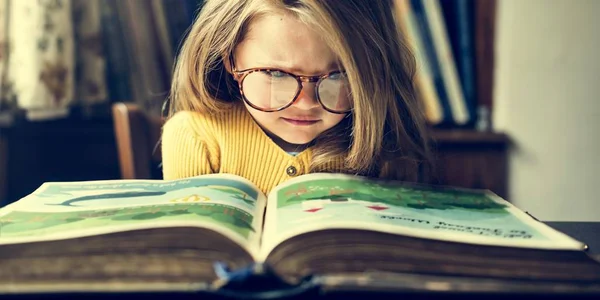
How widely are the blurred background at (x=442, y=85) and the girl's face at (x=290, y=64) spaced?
1.67ft

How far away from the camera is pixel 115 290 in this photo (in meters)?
0.38

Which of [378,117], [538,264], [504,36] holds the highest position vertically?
[504,36]

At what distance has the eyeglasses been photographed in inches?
25.3

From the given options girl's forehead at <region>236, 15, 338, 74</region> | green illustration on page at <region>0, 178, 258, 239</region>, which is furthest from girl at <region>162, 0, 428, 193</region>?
green illustration on page at <region>0, 178, 258, 239</region>

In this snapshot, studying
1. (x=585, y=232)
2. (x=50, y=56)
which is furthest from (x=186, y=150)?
(x=50, y=56)

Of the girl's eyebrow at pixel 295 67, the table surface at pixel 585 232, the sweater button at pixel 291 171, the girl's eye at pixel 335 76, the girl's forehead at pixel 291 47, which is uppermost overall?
the girl's forehead at pixel 291 47

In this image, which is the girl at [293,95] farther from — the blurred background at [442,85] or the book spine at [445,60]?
the book spine at [445,60]

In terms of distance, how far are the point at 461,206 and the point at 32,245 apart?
1.27 feet

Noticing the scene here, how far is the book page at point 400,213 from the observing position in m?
0.47

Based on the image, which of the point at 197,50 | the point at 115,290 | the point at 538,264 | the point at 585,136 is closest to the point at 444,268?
the point at 538,264

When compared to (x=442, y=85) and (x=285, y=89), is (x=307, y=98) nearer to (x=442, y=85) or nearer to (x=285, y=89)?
(x=285, y=89)

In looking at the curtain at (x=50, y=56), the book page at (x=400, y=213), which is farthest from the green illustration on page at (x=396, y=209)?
the curtain at (x=50, y=56)

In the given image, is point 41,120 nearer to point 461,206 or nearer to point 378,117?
point 378,117

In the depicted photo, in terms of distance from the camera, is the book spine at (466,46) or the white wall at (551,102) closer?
the white wall at (551,102)
